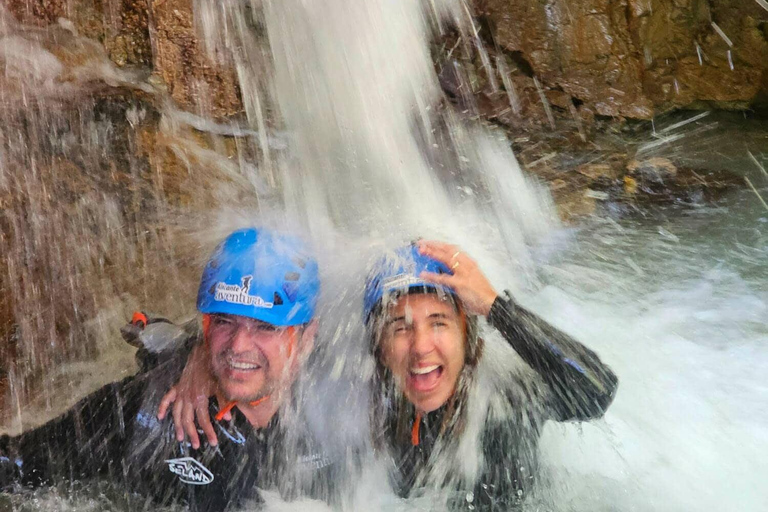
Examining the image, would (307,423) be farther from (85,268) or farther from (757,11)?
(757,11)

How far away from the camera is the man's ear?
9.82 feet

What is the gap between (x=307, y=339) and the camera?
9.95 ft

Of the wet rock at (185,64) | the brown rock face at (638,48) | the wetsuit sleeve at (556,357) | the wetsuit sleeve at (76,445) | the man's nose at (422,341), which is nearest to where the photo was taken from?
the wetsuit sleeve at (556,357)

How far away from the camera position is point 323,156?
460cm

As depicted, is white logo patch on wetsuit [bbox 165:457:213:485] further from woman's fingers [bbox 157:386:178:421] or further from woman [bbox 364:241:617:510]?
woman [bbox 364:241:617:510]

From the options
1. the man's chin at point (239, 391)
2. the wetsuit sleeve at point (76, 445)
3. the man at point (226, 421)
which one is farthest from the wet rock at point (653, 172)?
the wetsuit sleeve at point (76, 445)

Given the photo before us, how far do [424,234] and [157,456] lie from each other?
7.03ft

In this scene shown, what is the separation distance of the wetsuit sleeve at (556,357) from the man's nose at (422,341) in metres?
0.28

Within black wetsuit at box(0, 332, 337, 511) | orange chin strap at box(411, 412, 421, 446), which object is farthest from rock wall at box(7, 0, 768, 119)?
black wetsuit at box(0, 332, 337, 511)

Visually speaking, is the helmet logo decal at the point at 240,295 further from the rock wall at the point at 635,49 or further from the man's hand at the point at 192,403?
the rock wall at the point at 635,49

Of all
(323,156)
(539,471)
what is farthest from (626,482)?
(323,156)

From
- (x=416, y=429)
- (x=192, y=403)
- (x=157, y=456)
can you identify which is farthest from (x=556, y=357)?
(x=157, y=456)

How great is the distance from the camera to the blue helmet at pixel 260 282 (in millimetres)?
2818

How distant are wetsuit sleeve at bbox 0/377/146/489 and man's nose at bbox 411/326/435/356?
1.48 metres
